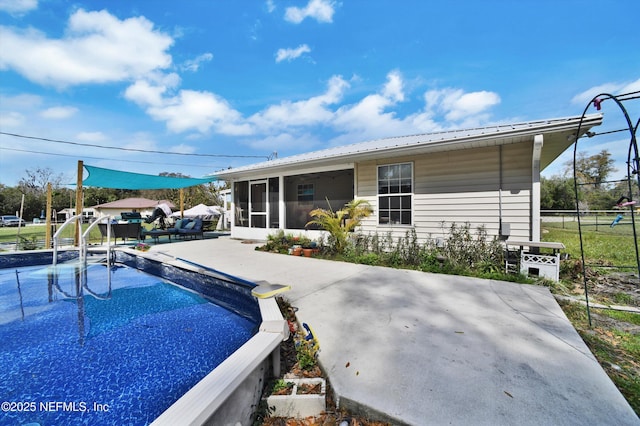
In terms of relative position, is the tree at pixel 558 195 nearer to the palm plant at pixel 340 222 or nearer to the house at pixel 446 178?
the house at pixel 446 178

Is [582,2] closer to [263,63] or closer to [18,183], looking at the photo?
[263,63]

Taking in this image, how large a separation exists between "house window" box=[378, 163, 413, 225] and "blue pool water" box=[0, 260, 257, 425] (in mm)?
4542

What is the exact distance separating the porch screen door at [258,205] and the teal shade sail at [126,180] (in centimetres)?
228

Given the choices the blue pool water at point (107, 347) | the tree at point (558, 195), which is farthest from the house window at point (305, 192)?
the tree at point (558, 195)

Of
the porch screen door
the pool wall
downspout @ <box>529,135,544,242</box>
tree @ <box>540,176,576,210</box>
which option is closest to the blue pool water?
the pool wall

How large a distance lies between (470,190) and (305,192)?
517 centimetres

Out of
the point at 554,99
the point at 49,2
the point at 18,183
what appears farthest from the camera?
the point at 18,183

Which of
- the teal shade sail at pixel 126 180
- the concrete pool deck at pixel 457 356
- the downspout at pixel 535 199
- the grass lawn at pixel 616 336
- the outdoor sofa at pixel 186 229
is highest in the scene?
the teal shade sail at pixel 126 180

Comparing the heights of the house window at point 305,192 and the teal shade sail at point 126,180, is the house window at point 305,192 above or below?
below

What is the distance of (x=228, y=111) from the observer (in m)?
15.6

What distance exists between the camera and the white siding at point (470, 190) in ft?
17.5

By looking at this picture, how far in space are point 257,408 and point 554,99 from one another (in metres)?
14.8

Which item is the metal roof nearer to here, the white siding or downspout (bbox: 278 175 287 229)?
the white siding

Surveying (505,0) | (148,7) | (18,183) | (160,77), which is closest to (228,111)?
Result: (160,77)
